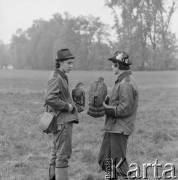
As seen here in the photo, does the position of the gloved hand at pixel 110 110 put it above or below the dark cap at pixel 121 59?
below

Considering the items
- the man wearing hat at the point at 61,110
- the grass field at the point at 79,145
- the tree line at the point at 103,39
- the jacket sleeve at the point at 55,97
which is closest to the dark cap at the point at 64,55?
the man wearing hat at the point at 61,110

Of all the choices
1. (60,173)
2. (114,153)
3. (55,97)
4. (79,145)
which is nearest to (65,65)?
(55,97)

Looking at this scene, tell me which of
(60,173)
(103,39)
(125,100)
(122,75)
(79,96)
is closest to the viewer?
(125,100)

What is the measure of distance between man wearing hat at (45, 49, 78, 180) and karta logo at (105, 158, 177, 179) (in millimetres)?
638

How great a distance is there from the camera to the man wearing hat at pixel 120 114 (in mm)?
5031

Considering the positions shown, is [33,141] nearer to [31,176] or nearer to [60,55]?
[31,176]

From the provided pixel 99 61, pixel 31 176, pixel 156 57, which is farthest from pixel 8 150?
pixel 99 61

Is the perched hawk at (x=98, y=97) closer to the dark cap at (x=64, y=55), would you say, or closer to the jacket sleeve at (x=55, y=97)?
the jacket sleeve at (x=55, y=97)

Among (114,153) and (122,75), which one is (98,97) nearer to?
(122,75)

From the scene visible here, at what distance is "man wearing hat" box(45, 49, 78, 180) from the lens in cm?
512

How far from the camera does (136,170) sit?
6.20 m

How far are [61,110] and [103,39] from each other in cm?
8579

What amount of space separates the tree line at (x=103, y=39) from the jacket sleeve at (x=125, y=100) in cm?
5547

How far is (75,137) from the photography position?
883cm
